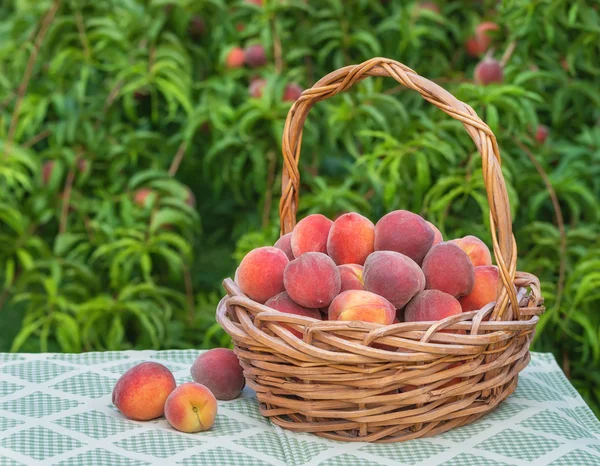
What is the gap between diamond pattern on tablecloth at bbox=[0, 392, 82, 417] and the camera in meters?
1.13

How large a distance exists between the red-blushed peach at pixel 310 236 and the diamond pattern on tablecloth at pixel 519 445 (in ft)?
1.14

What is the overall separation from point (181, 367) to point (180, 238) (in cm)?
73

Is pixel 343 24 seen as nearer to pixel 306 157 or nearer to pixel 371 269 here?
pixel 306 157

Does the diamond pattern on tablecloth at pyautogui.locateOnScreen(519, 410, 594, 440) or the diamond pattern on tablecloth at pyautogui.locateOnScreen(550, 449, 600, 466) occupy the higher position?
the diamond pattern on tablecloth at pyautogui.locateOnScreen(550, 449, 600, 466)

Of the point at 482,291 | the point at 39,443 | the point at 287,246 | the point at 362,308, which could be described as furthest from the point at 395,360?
the point at 39,443

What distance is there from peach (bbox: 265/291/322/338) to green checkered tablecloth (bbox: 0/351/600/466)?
154 millimetres

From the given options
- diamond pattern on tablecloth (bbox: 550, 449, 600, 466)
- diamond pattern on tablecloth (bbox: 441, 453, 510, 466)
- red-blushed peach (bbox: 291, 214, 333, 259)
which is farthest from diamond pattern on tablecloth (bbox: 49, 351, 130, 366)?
diamond pattern on tablecloth (bbox: 550, 449, 600, 466)

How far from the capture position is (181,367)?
4.41 ft

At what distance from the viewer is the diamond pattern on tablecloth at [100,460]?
98 cm

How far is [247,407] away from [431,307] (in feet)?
0.99

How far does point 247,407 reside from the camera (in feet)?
3.87

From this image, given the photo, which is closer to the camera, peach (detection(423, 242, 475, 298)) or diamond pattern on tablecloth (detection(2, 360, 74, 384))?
peach (detection(423, 242, 475, 298))

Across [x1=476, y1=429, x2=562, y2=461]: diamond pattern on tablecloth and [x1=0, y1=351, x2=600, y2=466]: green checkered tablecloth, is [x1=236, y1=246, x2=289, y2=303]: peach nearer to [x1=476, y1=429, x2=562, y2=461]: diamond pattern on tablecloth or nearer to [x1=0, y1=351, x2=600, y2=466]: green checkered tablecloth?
[x1=0, y1=351, x2=600, y2=466]: green checkered tablecloth

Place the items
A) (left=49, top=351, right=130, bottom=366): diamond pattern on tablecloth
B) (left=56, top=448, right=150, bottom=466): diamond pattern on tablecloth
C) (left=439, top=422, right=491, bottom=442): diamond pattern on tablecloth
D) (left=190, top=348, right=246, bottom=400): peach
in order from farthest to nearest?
(left=49, top=351, right=130, bottom=366): diamond pattern on tablecloth
(left=190, top=348, right=246, bottom=400): peach
(left=439, top=422, right=491, bottom=442): diamond pattern on tablecloth
(left=56, top=448, right=150, bottom=466): diamond pattern on tablecloth
